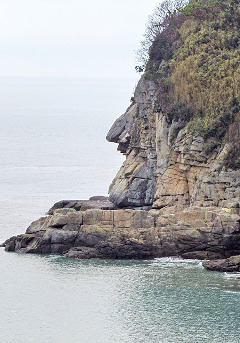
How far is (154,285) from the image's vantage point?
48.4 metres

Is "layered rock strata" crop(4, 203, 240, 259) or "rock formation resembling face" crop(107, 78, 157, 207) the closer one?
"layered rock strata" crop(4, 203, 240, 259)

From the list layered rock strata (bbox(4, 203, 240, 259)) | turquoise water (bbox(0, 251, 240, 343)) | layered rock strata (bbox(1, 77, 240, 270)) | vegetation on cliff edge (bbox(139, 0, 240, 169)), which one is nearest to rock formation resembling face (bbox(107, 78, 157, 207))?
layered rock strata (bbox(1, 77, 240, 270))

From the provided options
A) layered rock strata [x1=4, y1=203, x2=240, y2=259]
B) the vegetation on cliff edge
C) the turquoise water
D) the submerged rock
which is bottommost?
the turquoise water

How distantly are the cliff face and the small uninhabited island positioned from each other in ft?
0.22

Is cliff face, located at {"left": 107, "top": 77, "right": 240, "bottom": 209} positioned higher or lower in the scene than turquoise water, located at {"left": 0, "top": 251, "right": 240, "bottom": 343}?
higher

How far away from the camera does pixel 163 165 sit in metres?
60.8

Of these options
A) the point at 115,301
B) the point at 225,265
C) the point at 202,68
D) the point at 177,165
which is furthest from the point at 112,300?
the point at 202,68

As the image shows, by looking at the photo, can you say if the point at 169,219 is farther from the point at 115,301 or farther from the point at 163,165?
the point at 115,301

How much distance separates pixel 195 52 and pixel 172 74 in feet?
6.93

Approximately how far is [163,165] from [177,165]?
1.54m

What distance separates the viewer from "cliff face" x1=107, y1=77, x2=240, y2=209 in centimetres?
5519

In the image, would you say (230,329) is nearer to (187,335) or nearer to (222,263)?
(187,335)

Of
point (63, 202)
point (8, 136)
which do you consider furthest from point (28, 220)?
point (8, 136)

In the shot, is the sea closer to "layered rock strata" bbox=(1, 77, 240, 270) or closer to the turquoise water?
the turquoise water
